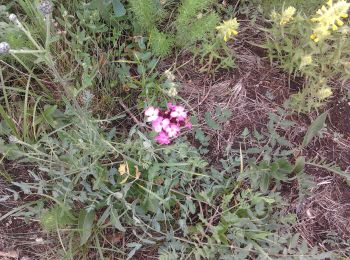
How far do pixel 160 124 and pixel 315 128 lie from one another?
2.39ft

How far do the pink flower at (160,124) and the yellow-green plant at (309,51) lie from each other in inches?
24.8

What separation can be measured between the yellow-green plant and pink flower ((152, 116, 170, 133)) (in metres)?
0.63

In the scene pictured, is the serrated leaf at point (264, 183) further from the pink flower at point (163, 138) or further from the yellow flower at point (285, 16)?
the yellow flower at point (285, 16)

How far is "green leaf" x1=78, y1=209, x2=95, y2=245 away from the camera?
5.99ft

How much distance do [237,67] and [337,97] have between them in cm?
51

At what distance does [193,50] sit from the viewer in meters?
2.09

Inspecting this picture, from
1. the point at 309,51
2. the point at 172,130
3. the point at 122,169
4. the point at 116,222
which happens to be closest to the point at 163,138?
the point at 172,130

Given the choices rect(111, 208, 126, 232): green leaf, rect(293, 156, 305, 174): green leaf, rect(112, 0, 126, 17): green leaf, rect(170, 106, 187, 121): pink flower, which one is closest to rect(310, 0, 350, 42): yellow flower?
rect(293, 156, 305, 174): green leaf

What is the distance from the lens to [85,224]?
1.83 m

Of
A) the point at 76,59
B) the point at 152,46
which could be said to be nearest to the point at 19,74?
the point at 76,59

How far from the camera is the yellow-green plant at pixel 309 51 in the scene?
5.95ft

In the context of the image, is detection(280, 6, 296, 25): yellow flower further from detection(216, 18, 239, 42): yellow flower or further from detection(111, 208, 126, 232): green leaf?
detection(111, 208, 126, 232): green leaf

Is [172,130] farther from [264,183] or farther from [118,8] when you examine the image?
[118,8]

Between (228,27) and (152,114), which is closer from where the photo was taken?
(152,114)
